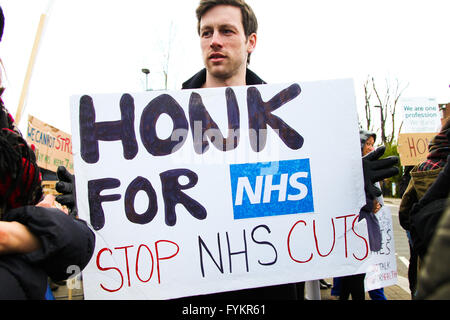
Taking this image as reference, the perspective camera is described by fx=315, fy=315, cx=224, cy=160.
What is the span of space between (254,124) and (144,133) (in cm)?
52

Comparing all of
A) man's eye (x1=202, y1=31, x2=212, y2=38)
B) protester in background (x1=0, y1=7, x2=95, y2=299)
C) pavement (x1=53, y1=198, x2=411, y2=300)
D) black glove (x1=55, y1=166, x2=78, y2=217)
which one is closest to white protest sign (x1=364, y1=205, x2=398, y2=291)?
pavement (x1=53, y1=198, x2=411, y2=300)

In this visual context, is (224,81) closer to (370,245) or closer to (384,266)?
(370,245)

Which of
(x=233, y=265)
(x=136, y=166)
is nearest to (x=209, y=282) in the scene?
(x=233, y=265)

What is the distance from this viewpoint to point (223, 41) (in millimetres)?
1632

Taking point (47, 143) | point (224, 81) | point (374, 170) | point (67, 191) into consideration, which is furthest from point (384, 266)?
point (47, 143)

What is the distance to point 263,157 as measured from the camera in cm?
Result: 148

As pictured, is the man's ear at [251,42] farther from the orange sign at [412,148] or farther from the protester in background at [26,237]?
the orange sign at [412,148]

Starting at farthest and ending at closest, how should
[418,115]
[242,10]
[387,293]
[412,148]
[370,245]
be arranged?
[418,115] → [412,148] → [387,293] → [370,245] → [242,10]

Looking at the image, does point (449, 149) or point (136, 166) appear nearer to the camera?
point (449, 149)

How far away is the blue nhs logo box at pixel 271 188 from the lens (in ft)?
4.71

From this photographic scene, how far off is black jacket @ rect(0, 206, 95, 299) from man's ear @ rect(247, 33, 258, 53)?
1.35 meters

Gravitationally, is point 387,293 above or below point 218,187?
below

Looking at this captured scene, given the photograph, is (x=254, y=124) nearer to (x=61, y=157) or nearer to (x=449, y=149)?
(x=449, y=149)

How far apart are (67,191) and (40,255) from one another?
2.17ft
